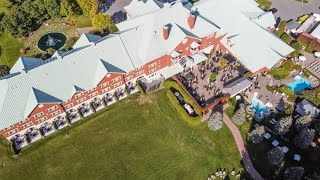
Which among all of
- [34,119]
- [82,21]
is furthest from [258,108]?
[82,21]

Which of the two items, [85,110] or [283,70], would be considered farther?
[283,70]

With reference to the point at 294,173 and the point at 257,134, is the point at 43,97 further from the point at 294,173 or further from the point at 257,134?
the point at 294,173

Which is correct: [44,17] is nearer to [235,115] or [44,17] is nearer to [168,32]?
[168,32]

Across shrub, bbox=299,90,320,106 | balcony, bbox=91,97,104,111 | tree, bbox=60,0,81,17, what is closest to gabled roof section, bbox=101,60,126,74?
balcony, bbox=91,97,104,111

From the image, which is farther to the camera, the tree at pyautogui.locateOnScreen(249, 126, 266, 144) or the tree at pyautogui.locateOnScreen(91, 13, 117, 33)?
the tree at pyautogui.locateOnScreen(91, 13, 117, 33)

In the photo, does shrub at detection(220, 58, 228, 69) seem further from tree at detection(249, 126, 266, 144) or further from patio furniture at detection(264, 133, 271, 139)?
patio furniture at detection(264, 133, 271, 139)
